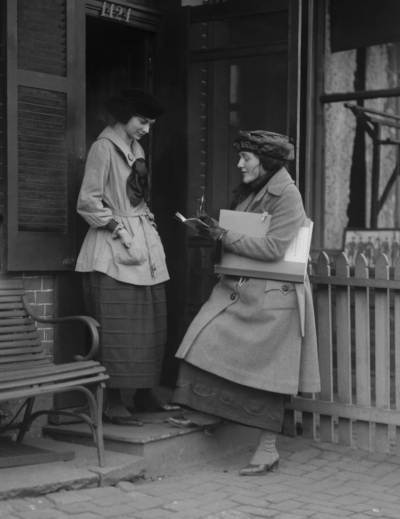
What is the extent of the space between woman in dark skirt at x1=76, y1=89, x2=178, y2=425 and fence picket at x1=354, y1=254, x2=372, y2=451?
120 centimetres

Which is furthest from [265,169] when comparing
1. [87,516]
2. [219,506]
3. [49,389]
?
[87,516]

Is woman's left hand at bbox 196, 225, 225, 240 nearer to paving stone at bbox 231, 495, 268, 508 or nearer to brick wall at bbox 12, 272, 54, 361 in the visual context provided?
brick wall at bbox 12, 272, 54, 361

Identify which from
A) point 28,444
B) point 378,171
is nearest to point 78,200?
point 28,444

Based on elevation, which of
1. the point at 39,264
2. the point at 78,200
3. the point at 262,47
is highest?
the point at 262,47

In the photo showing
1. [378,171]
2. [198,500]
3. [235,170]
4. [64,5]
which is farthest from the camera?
[378,171]

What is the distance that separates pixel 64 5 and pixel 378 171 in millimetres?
3296

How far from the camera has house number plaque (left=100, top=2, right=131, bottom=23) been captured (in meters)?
6.07

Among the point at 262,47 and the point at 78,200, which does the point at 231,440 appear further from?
the point at 262,47

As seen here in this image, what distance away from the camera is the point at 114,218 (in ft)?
18.1

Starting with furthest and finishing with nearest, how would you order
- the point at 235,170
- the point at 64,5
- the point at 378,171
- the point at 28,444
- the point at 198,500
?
the point at 378,171 < the point at 235,170 < the point at 64,5 < the point at 28,444 < the point at 198,500

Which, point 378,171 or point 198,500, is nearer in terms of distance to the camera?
point 198,500

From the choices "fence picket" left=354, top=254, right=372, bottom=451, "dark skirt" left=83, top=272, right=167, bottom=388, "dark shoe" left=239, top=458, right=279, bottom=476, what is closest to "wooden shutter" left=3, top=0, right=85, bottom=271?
"dark skirt" left=83, top=272, right=167, bottom=388

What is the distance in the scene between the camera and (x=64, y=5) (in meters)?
5.68

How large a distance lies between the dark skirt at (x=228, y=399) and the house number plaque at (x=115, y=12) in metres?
2.39
